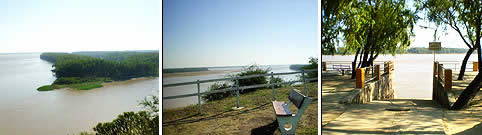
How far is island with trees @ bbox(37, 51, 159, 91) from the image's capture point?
1842 millimetres

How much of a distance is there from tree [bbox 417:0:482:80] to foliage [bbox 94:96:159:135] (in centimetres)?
374

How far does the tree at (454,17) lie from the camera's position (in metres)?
3.45

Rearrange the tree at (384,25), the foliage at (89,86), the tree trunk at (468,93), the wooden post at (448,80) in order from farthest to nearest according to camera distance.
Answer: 1. the tree at (384,25)
2. the wooden post at (448,80)
3. the tree trunk at (468,93)
4. the foliage at (89,86)

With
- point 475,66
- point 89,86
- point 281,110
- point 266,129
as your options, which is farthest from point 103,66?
point 475,66

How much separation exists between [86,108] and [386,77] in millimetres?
5512

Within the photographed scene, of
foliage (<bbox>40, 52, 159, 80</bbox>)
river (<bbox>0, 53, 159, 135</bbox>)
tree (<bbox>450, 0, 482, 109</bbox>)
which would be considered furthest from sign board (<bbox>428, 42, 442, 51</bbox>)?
river (<bbox>0, 53, 159, 135</bbox>)

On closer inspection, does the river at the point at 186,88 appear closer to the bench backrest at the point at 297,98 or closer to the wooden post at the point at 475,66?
the bench backrest at the point at 297,98

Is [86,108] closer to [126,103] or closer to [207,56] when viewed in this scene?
[126,103]

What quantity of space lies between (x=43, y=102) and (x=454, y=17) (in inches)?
184

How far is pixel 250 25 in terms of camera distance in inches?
102

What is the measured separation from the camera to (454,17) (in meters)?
3.67

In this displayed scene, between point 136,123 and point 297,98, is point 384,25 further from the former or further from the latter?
point 136,123

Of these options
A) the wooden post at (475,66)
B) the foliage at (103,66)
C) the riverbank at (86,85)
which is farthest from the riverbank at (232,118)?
the wooden post at (475,66)

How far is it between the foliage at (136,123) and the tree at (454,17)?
3743mm
